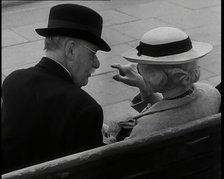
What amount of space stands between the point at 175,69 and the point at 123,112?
287 centimetres

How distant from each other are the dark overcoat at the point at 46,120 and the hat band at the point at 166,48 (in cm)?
40

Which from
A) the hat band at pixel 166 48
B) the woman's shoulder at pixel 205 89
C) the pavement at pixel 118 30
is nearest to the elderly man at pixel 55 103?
the hat band at pixel 166 48

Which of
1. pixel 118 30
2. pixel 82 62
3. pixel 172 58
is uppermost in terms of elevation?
pixel 172 58

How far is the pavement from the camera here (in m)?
6.41

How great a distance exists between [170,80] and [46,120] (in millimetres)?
687

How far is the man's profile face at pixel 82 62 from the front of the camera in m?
3.20

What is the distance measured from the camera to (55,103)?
2967mm

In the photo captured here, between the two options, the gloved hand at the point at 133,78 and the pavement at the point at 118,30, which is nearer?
the gloved hand at the point at 133,78

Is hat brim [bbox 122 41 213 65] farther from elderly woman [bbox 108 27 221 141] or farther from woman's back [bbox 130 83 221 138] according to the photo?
woman's back [bbox 130 83 221 138]

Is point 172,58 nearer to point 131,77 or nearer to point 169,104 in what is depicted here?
point 169,104

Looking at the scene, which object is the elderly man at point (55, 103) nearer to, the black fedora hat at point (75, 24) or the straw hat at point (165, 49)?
the black fedora hat at point (75, 24)

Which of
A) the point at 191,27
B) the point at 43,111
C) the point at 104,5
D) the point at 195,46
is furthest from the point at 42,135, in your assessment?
the point at 104,5

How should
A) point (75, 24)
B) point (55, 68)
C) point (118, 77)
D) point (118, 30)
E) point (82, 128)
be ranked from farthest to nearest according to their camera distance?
point (118, 30) < point (118, 77) < point (75, 24) < point (55, 68) < point (82, 128)

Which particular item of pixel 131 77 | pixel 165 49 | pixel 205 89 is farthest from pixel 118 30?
pixel 165 49
